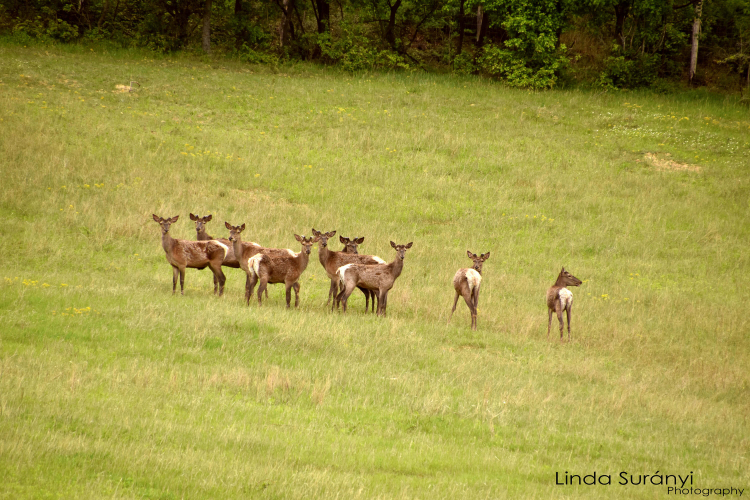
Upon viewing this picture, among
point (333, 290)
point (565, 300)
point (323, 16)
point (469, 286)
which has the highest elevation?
point (323, 16)

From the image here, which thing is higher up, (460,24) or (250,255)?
(460,24)

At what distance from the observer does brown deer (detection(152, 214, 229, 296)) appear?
53.2 feet

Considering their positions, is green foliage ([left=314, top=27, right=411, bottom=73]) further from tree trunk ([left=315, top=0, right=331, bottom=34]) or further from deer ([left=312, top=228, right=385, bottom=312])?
deer ([left=312, top=228, right=385, bottom=312])

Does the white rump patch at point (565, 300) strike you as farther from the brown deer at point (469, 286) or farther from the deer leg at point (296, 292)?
the deer leg at point (296, 292)

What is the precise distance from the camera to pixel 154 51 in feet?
142

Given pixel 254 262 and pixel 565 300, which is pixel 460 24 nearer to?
pixel 565 300

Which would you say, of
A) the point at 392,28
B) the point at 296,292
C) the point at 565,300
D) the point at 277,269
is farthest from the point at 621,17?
the point at 277,269

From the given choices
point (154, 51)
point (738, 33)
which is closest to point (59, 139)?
Result: point (154, 51)

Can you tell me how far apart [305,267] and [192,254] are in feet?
8.33

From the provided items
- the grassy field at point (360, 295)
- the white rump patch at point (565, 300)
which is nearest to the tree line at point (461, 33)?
the grassy field at point (360, 295)

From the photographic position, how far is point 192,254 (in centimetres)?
1630

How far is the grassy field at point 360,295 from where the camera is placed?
7852 mm

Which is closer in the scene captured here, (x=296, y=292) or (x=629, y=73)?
(x=296, y=292)

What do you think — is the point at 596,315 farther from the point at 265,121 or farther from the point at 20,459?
the point at 265,121
